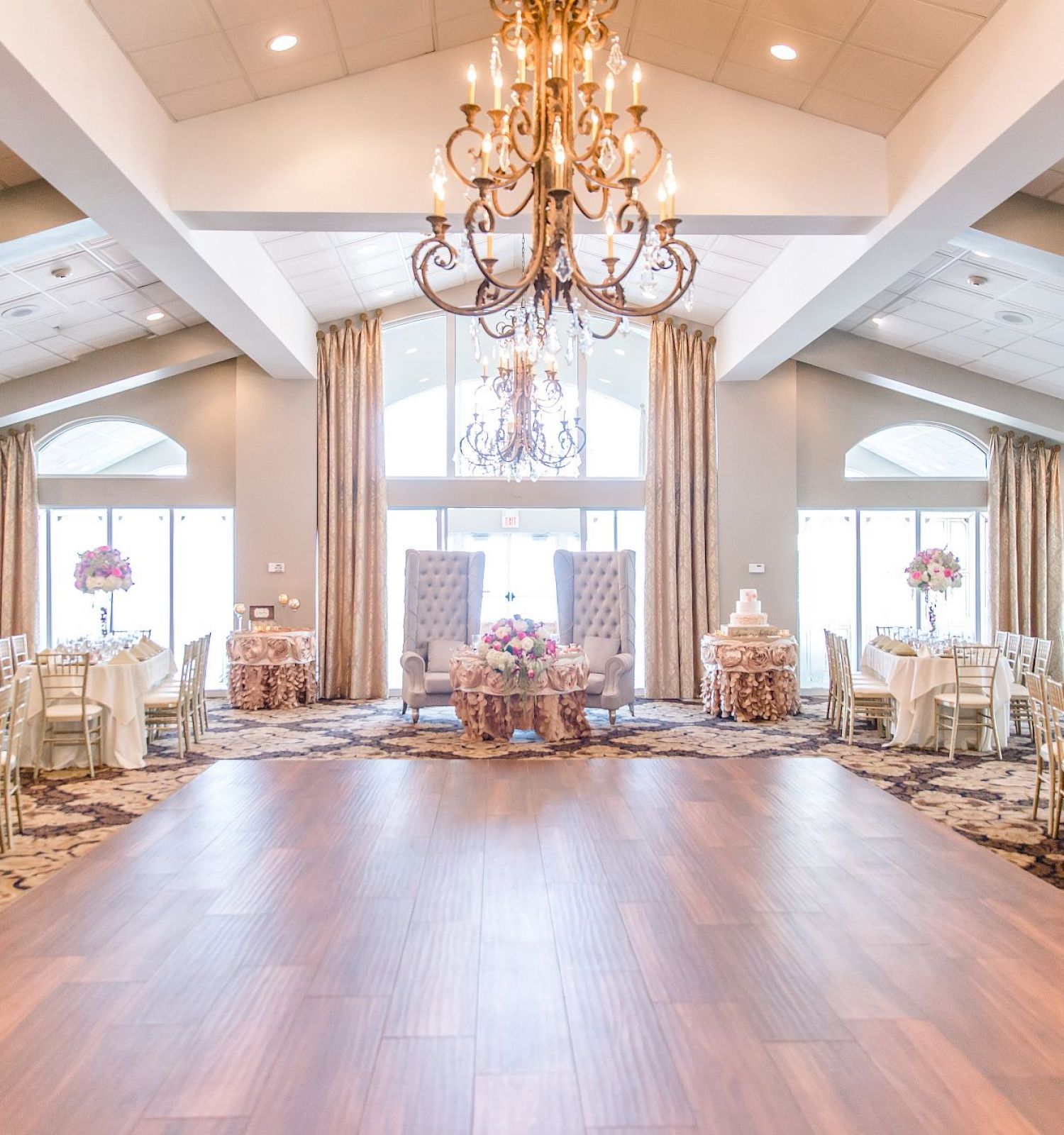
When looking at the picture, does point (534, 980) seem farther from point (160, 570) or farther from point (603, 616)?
point (160, 570)

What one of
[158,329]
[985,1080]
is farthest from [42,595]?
[985,1080]

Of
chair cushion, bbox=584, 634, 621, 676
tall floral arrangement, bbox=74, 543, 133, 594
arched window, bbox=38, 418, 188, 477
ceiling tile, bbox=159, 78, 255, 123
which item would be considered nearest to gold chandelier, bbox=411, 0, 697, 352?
ceiling tile, bbox=159, 78, 255, 123

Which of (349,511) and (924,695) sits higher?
(349,511)

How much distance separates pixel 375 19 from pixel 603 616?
538cm

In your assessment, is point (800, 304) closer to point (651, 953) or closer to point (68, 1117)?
point (651, 953)

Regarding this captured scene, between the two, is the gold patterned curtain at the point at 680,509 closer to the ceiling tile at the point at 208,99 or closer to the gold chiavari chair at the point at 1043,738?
the gold chiavari chair at the point at 1043,738

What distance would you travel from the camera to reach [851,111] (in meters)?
5.75

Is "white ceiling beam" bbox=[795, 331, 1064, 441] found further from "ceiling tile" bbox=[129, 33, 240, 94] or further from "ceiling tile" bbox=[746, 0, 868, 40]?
"ceiling tile" bbox=[129, 33, 240, 94]

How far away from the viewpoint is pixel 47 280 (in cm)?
756

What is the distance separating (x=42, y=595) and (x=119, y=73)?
22.9 feet

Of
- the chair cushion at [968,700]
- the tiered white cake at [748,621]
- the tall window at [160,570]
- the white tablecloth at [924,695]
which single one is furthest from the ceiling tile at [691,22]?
the tall window at [160,570]

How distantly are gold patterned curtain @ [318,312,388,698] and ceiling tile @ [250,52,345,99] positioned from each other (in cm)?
473

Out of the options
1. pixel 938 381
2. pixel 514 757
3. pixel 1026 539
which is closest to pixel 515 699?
pixel 514 757

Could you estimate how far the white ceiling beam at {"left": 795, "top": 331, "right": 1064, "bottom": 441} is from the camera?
382 inches
